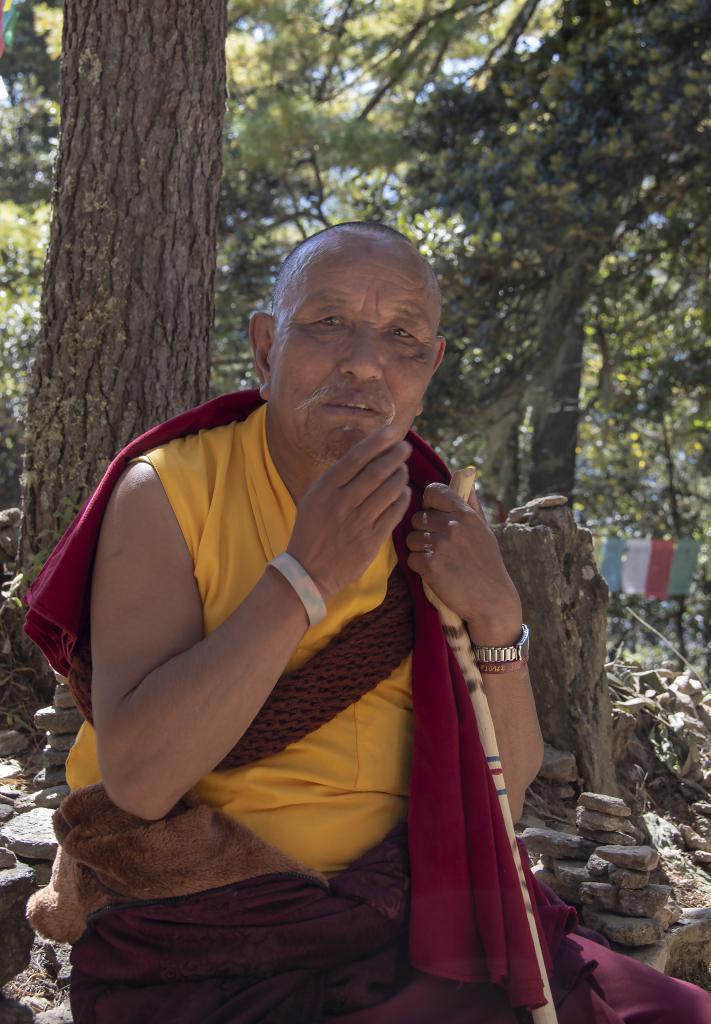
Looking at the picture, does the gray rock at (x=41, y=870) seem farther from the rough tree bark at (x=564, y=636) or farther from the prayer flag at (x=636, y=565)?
the prayer flag at (x=636, y=565)

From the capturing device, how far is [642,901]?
3.21m

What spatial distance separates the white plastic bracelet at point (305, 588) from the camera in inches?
72.6

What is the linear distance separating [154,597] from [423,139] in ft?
29.5

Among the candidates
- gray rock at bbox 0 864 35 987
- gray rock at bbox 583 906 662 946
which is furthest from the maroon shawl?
gray rock at bbox 583 906 662 946

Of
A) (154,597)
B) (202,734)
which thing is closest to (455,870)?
(202,734)

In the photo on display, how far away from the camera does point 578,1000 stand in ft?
6.88

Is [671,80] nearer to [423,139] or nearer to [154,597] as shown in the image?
[423,139]

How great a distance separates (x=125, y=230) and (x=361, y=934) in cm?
325

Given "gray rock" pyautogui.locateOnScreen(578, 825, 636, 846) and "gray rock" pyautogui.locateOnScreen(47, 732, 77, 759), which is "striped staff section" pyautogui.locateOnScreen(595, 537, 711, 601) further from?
"gray rock" pyautogui.locateOnScreen(47, 732, 77, 759)

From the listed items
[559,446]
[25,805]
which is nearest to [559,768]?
[25,805]

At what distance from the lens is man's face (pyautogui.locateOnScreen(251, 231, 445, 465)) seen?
2123mm

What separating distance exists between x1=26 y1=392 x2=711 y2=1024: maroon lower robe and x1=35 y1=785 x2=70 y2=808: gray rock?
156 cm

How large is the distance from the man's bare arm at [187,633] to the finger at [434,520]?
348 mm

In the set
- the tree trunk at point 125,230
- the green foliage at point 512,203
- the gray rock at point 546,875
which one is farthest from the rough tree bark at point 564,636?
the green foliage at point 512,203
